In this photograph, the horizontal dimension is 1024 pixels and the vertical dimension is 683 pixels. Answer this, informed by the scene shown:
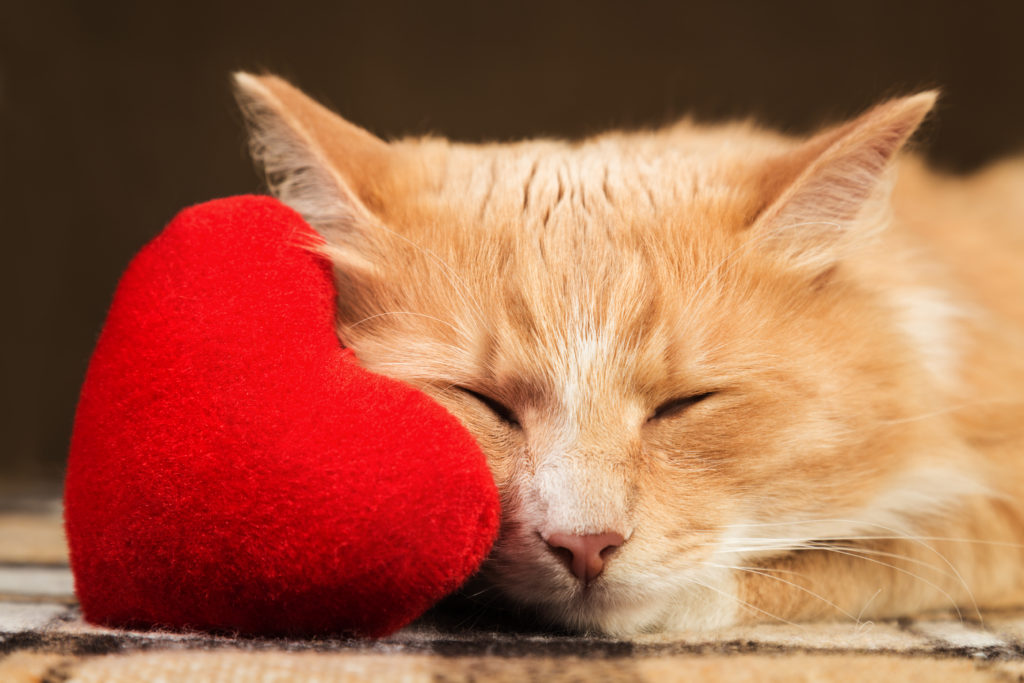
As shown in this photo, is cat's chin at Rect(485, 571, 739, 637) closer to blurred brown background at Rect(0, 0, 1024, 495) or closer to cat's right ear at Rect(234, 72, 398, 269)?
cat's right ear at Rect(234, 72, 398, 269)

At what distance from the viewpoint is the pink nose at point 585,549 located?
0.95m

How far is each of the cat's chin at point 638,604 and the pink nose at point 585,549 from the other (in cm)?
3

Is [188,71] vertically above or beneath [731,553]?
above

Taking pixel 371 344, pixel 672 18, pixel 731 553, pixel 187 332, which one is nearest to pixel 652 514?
pixel 731 553

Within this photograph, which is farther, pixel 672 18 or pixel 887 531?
pixel 672 18

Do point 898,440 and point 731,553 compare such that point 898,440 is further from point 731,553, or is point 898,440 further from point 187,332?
point 187,332

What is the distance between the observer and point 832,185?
46.5 inches

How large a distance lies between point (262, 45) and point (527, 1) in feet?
2.70

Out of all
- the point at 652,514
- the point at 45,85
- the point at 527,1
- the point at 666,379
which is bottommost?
the point at 652,514

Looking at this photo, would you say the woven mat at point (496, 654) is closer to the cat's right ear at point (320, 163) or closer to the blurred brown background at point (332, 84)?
the cat's right ear at point (320, 163)

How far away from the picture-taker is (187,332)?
97cm

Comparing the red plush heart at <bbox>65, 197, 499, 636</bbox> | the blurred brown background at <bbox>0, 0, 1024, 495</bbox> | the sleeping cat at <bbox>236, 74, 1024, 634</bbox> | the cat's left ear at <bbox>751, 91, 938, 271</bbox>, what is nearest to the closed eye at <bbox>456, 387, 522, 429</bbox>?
the sleeping cat at <bbox>236, 74, 1024, 634</bbox>

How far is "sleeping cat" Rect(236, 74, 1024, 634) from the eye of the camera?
3.36 ft

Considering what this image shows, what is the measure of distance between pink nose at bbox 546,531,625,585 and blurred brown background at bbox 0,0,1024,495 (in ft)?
6.00
